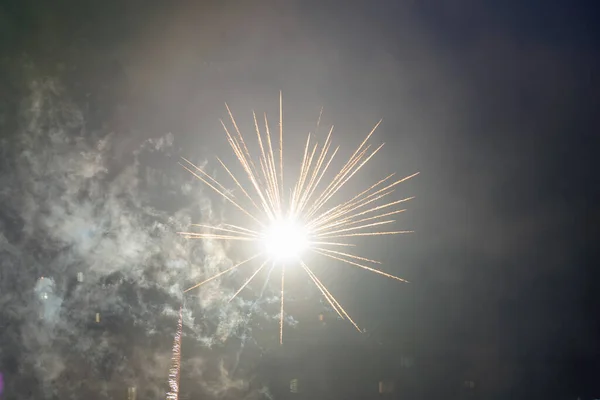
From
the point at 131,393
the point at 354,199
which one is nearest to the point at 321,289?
the point at 354,199

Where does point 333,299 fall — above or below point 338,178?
below

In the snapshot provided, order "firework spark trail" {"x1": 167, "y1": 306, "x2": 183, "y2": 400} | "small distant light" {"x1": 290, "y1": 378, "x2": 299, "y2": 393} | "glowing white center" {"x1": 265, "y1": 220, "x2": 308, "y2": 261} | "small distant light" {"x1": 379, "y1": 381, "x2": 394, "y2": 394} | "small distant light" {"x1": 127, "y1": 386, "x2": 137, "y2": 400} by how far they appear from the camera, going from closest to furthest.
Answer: "glowing white center" {"x1": 265, "y1": 220, "x2": 308, "y2": 261} → "firework spark trail" {"x1": 167, "y1": 306, "x2": 183, "y2": 400} → "small distant light" {"x1": 127, "y1": 386, "x2": 137, "y2": 400} → "small distant light" {"x1": 290, "y1": 378, "x2": 299, "y2": 393} → "small distant light" {"x1": 379, "y1": 381, "x2": 394, "y2": 394}

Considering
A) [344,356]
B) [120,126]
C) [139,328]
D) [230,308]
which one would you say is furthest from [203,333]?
[120,126]

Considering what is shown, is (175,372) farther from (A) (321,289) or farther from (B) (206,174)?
(B) (206,174)

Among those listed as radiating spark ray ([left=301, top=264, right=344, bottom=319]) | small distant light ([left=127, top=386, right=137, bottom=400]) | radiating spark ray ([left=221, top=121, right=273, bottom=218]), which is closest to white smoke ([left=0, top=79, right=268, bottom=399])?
small distant light ([left=127, top=386, right=137, bottom=400])

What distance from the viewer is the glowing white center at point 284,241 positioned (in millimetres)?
28844

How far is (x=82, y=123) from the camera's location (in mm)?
31812

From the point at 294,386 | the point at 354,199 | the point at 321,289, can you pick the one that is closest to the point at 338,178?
the point at 354,199

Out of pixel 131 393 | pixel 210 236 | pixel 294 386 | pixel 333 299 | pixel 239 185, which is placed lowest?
pixel 131 393

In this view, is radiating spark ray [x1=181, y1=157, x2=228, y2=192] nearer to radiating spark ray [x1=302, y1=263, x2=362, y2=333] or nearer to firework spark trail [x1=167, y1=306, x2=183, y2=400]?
radiating spark ray [x1=302, y1=263, x2=362, y2=333]

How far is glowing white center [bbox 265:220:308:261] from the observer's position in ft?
94.6

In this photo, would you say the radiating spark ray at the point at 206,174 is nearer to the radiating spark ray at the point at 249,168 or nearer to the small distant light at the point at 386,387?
the radiating spark ray at the point at 249,168

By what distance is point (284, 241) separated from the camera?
96.9ft

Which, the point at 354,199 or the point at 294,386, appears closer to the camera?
the point at 354,199
